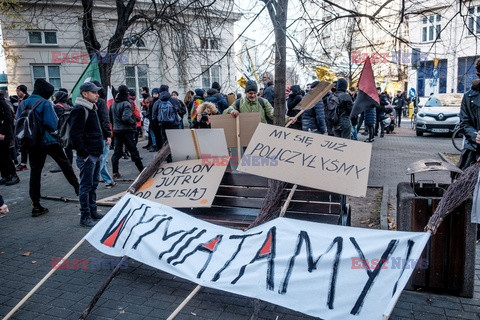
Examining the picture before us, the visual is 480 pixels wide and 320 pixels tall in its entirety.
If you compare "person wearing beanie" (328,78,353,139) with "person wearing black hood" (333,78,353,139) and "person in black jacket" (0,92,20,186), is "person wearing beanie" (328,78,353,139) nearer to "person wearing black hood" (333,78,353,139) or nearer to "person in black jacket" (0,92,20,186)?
"person wearing black hood" (333,78,353,139)

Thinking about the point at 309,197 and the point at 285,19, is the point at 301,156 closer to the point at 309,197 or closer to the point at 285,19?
the point at 309,197

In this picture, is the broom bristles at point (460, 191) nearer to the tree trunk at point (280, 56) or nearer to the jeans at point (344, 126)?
the tree trunk at point (280, 56)

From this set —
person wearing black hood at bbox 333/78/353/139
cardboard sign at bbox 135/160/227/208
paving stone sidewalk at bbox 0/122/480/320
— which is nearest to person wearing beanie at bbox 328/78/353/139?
person wearing black hood at bbox 333/78/353/139

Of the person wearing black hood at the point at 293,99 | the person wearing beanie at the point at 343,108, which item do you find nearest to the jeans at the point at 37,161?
the person wearing black hood at the point at 293,99

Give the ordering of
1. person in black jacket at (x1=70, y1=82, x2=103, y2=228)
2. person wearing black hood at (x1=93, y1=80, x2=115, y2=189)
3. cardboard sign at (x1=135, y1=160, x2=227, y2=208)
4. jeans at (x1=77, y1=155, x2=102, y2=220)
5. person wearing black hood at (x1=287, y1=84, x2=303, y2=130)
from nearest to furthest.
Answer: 1. cardboard sign at (x1=135, y1=160, x2=227, y2=208)
2. person in black jacket at (x1=70, y1=82, x2=103, y2=228)
3. jeans at (x1=77, y1=155, x2=102, y2=220)
4. person wearing black hood at (x1=93, y1=80, x2=115, y2=189)
5. person wearing black hood at (x1=287, y1=84, x2=303, y2=130)

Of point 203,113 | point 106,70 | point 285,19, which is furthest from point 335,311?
point 106,70

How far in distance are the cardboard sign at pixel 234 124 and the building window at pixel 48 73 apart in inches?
764

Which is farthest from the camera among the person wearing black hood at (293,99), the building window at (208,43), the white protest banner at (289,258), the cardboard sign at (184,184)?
the person wearing black hood at (293,99)

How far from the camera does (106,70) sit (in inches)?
415

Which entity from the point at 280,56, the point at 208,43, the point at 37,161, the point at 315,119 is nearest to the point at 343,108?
the point at 315,119

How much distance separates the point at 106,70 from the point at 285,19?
6457mm

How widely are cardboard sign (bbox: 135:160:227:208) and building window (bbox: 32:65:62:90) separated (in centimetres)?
1987

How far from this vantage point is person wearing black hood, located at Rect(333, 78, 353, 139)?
9586 millimetres

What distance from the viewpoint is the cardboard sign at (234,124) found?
Result: 5398 millimetres
